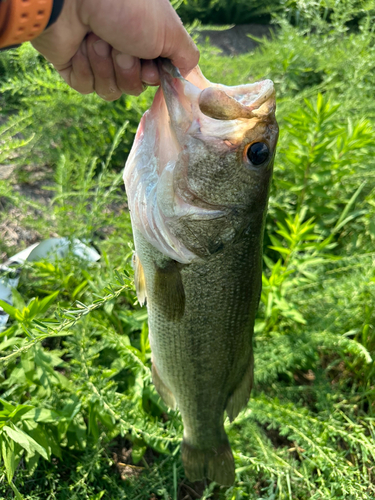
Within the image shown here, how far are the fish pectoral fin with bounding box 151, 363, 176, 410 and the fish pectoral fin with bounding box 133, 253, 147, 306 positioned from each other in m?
0.48

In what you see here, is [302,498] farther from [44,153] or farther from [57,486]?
[44,153]

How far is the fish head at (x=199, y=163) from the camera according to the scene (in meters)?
1.23

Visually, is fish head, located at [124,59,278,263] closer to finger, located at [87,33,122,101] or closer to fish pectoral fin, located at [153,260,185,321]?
fish pectoral fin, located at [153,260,185,321]

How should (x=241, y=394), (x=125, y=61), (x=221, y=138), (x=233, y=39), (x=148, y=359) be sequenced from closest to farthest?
1. (x=221, y=138)
2. (x=125, y=61)
3. (x=241, y=394)
4. (x=148, y=359)
5. (x=233, y=39)

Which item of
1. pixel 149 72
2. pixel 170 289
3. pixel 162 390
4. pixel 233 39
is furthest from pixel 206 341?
pixel 233 39

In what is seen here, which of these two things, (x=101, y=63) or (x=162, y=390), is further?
(x=162, y=390)

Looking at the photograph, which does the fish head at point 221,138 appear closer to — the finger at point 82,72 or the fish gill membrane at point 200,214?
the fish gill membrane at point 200,214

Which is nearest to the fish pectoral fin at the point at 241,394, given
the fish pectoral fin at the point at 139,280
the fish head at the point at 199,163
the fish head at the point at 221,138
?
the fish pectoral fin at the point at 139,280

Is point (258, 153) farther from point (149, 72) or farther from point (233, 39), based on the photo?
point (233, 39)

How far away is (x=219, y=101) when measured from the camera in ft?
3.82

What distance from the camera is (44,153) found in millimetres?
3926

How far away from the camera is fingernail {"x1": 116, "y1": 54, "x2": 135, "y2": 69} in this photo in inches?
55.6

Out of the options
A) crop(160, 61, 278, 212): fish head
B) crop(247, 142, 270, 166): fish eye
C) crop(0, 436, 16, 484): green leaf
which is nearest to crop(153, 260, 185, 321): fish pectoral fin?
crop(160, 61, 278, 212): fish head

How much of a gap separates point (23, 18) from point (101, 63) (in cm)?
43
